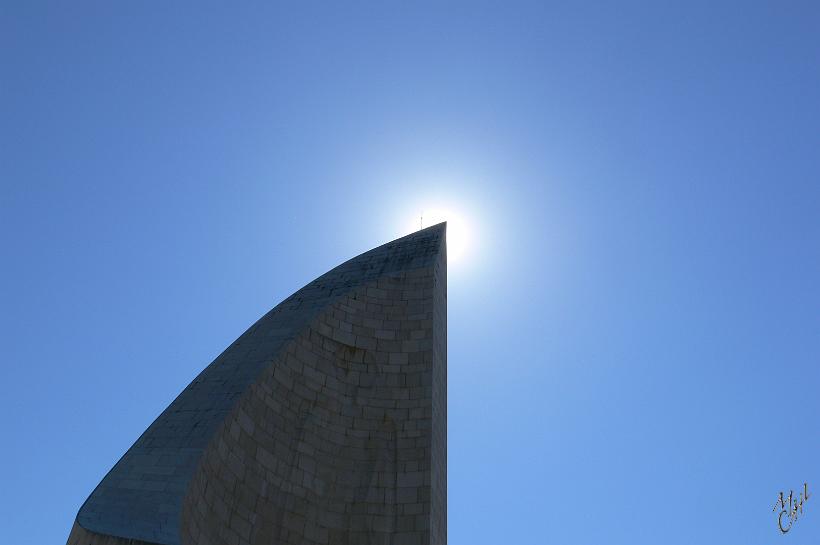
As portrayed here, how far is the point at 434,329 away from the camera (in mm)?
12898

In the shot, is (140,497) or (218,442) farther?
(218,442)

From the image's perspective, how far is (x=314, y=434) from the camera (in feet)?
37.3

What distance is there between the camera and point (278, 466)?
10773 millimetres

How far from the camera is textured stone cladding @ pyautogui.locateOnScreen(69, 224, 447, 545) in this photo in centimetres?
927

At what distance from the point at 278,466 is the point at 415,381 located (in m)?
2.48

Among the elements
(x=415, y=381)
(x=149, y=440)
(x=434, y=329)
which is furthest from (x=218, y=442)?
(x=434, y=329)

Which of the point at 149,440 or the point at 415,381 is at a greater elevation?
the point at 415,381

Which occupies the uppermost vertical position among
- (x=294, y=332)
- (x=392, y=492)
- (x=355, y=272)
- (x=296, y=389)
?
(x=355, y=272)

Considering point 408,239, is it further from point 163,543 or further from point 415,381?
point 163,543

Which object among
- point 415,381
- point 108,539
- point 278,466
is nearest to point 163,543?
point 108,539

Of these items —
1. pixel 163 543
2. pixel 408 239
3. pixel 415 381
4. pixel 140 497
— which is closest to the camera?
pixel 163 543

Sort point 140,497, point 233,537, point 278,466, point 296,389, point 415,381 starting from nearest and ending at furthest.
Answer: point 140,497, point 233,537, point 278,466, point 296,389, point 415,381

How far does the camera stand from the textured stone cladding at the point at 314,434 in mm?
9266

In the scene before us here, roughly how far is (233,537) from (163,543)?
2.21 m
